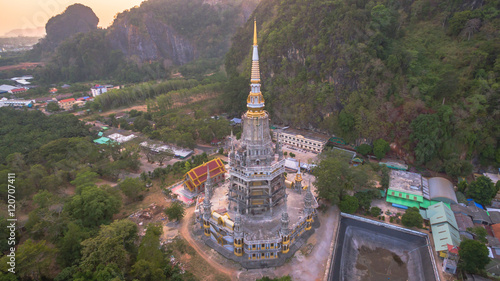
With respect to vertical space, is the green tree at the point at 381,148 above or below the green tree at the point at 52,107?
below

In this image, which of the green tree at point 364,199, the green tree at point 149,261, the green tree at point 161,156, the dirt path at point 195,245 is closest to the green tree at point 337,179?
the green tree at point 364,199

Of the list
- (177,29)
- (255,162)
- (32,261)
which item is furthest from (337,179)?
(177,29)

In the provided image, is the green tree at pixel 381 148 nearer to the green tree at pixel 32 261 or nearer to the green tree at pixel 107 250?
the green tree at pixel 107 250

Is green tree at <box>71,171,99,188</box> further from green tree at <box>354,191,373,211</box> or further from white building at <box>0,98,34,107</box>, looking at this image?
white building at <box>0,98,34,107</box>

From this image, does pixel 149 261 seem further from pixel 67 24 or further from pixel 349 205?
pixel 67 24

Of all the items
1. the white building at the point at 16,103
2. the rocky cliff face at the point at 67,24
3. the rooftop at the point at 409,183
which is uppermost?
the rocky cliff face at the point at 67,24

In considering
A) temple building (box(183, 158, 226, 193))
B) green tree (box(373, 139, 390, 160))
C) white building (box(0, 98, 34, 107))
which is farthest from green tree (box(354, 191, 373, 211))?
white building (box(0, 98, 34, 107))
